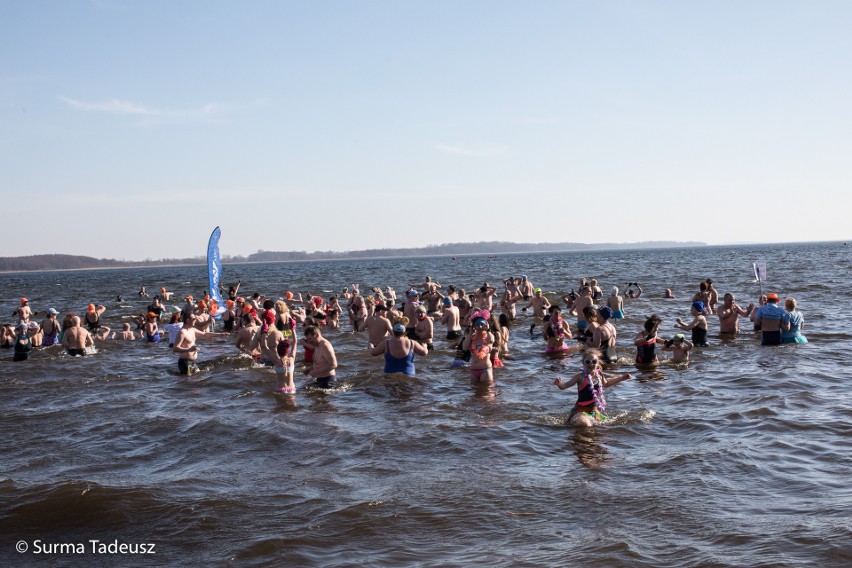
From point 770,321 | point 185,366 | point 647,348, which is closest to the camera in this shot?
point 647,348

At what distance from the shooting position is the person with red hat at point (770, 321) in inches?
595

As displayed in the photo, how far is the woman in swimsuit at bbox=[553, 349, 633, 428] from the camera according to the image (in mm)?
9625

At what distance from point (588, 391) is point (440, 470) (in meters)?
2.54

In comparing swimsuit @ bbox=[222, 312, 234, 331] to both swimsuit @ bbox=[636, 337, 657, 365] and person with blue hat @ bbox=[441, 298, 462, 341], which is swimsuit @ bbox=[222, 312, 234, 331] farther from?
swimsuit @ bbox=[636, 337, 657, 365]

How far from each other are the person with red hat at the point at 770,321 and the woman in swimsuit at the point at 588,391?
6.94 meters

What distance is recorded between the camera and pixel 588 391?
9750 mm

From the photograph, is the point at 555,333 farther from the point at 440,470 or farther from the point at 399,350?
the point at 440,470

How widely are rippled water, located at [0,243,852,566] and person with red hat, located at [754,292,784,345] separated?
40.8 inches

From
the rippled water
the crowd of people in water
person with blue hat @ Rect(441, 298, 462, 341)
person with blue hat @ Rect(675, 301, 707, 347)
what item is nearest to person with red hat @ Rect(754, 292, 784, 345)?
the crowd of people in water

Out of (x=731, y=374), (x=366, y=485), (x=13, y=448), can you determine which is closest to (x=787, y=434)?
(x=731, y=374)

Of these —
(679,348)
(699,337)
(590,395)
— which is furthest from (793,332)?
(590,395)

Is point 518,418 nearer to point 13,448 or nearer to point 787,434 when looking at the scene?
point 787,434

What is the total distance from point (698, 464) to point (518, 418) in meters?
2.89

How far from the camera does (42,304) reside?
45594 mm
